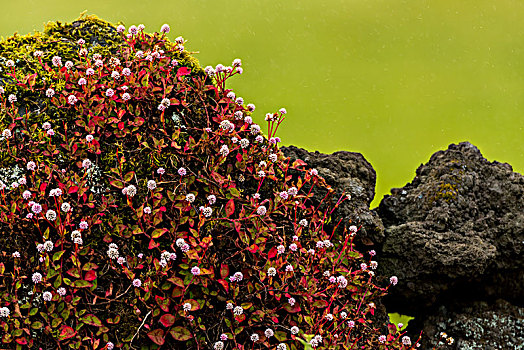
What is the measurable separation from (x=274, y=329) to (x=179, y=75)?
2197 mm

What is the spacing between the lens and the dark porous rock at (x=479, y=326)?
15.4ft

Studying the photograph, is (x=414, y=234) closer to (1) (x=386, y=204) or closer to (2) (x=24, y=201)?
(1) (x=386, y=204)

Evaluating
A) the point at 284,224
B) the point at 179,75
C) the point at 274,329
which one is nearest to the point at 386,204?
the point at 284,224

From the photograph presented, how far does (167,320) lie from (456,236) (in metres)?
2.68

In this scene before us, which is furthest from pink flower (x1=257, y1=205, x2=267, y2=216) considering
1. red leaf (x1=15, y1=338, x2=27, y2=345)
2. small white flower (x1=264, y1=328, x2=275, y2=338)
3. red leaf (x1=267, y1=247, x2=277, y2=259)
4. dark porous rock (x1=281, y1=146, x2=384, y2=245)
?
red leaf (x1=15, y1=338, x2=27, y2=345)

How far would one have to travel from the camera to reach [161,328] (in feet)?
11.9

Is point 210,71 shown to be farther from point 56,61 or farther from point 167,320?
point 167,320

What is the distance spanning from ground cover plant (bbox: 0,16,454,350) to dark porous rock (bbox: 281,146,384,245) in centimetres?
12

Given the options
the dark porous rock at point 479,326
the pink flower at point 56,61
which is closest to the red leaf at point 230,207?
the pink flower at point 56,61

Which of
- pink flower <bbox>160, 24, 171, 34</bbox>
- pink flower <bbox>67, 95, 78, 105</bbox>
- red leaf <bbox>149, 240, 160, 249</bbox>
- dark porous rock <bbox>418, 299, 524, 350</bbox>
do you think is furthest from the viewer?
dark porous rock <bbox>418, 299, 524, 350</bbox>

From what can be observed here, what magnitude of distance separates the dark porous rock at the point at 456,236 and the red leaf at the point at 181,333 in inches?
76.4

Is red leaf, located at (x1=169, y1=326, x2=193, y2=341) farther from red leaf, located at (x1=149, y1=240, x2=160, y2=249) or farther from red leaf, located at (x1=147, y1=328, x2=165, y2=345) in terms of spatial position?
red leaf, located at (x1=149, y1=240, x2=160, y2=249)

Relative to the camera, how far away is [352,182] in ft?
15.9

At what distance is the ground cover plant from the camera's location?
3594 millimetres
